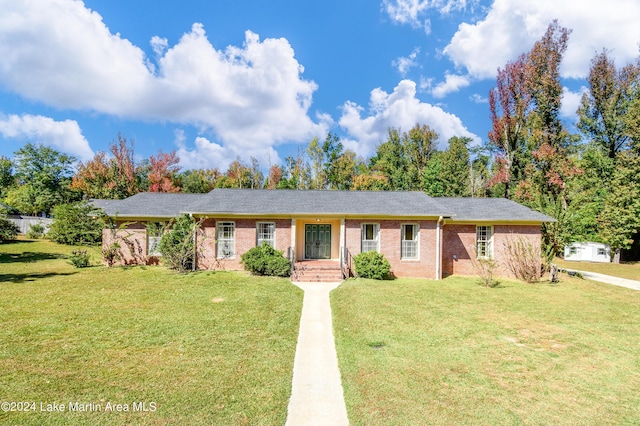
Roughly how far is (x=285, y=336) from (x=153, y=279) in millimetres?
8680

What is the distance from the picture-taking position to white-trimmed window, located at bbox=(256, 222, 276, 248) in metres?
16.2

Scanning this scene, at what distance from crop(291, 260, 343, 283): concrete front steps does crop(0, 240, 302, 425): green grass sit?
1.64m

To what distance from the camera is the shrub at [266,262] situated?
1479cm

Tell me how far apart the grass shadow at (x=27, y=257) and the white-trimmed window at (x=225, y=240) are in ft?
39.4

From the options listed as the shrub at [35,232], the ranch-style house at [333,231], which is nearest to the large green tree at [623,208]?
the ranch-style house at [333,231]

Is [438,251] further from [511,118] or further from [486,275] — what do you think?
[511,118]

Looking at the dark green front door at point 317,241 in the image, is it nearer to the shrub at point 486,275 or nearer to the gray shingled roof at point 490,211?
the gray shingled roof at point 490,211

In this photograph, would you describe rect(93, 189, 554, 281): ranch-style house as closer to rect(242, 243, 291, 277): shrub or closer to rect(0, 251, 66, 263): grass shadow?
rect(242, 243, 291, 277): shrub

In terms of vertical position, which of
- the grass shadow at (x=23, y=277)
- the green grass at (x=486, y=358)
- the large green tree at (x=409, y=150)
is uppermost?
the large green tree at (x=409, y=150)

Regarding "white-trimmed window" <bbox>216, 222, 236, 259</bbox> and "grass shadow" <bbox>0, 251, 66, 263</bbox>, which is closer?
"white-trimmed window" <bbox>216, 222, 236, 259</bbox>

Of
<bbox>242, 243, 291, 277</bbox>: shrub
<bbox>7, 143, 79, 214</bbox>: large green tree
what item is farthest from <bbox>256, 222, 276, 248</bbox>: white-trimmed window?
<bbox>7, 143, 79, 214</bbox>: large green tree

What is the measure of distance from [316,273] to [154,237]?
9265 mm

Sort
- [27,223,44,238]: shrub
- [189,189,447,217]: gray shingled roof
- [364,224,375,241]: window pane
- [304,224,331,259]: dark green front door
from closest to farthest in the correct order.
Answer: [189,189,447,217]: gray shingled roof < [364,224,375,241]: window pane < [304,224,331,259]: dark green front door < [27,223,44,238]: shrub

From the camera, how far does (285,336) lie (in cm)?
791
